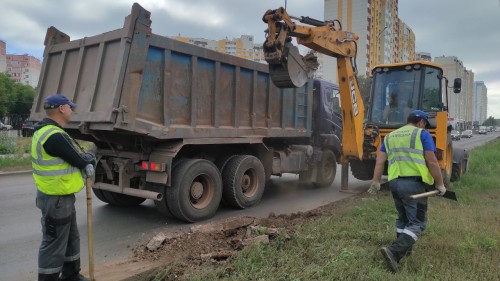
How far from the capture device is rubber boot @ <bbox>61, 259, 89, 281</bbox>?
12.3 feet

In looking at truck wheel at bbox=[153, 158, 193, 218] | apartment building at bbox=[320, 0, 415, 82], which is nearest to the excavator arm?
truck wheel at bbox=[153, 158, 193, 218]

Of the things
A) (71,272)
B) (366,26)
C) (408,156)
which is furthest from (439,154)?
(366,26)

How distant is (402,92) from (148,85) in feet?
18.6

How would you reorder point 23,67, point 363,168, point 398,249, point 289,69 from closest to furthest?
point 398,249, point 289,69, point 363,168, point 23,67

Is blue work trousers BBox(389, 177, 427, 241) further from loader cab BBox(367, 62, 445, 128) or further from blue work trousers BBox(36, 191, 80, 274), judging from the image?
loader cab BBox(367, 62, 445, 128)

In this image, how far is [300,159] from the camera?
8930 millimetres

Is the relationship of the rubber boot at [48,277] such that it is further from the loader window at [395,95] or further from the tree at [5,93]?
the tree at [5,93]

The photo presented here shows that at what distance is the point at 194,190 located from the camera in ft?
21.1

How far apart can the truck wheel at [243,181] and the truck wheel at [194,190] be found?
339mm

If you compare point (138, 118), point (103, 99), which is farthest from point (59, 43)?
point (138, 118)

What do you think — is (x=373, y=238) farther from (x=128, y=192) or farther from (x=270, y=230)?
(x=128, y=192)

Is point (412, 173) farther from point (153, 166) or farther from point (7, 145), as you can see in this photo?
point (7, 145)

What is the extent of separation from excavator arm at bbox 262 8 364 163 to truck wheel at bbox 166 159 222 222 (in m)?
1.93

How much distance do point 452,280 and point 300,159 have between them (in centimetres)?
529
